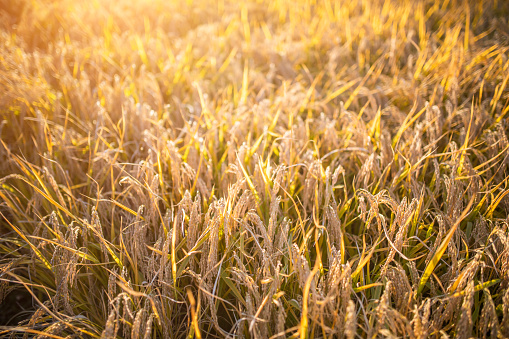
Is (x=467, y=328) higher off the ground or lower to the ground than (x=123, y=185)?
lower

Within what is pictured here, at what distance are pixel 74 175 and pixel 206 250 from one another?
2.76ft

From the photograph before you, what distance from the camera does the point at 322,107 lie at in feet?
5.60

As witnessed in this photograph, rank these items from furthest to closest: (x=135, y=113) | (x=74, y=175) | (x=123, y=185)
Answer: (x=135, y=113), (x=74, y=175), (x=123, y=185)

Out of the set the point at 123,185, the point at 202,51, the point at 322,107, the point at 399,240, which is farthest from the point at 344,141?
the point at 202,51

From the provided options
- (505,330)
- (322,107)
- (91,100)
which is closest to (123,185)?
(91,100)

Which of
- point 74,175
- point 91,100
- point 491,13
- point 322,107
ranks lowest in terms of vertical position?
point 74,175

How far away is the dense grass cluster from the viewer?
79cm

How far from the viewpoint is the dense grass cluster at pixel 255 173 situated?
794 mm

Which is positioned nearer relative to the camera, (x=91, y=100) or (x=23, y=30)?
(x=91, y=100)

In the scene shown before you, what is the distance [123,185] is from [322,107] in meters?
1.14

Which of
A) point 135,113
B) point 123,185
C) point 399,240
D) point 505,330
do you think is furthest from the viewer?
point 135,113

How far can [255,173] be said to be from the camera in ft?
3.45

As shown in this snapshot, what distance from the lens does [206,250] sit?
0.90m

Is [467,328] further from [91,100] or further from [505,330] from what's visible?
[91,100]
